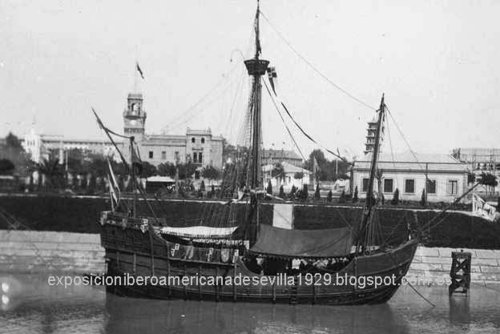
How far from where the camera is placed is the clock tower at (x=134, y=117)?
92.6 m

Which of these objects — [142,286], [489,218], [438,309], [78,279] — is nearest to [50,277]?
[78,279]

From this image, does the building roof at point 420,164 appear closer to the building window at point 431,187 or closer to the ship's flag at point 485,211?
the building window at point 431,187

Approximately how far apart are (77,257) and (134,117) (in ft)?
208

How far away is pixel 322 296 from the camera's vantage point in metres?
24.9

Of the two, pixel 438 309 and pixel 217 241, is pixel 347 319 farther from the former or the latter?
pixel 217 241

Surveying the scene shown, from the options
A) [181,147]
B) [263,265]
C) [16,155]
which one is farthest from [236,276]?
[181,147]

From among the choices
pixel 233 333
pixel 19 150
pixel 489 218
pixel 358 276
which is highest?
pixel 19 150

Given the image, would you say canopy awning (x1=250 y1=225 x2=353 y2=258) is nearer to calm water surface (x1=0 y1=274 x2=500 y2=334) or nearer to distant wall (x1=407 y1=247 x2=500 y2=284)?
calm water surface (x1=0 y1=274 x2=500 y2=334)

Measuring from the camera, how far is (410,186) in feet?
156

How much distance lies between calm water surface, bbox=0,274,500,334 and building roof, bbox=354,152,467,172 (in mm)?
20867

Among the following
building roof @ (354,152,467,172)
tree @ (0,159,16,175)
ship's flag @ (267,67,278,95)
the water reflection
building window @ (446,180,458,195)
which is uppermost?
ship's flag @ (267,67,278,95)

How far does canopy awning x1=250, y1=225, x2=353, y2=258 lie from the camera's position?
81.0ft

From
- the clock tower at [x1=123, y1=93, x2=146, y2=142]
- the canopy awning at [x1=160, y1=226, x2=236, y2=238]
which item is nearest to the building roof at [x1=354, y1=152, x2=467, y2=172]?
the canopy awning at [x1=160, y1=226, x2=236, y2=238]

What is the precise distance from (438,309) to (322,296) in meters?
4.55
